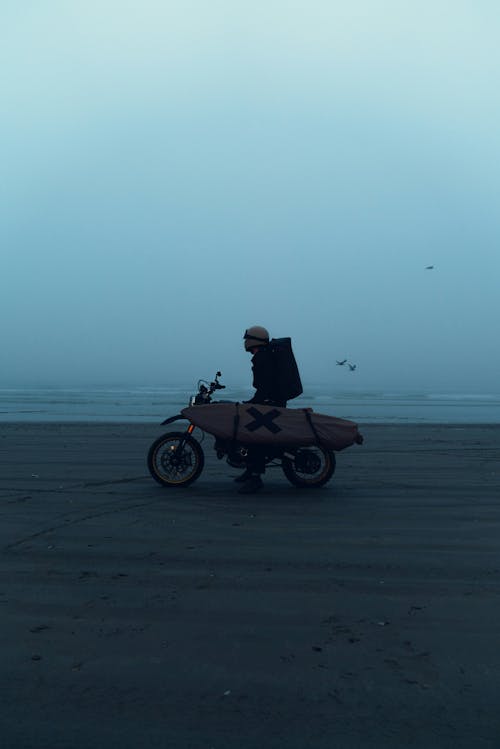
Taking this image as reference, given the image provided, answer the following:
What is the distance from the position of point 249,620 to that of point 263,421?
15.1ft

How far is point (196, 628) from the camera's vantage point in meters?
3.79

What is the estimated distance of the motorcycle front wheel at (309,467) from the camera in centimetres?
885

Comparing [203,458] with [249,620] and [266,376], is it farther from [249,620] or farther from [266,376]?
[249,620]

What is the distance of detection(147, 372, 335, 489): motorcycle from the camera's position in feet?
28.4

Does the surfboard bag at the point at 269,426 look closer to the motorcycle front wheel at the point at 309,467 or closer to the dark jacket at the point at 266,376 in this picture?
the dark jacket at the point at 266,376

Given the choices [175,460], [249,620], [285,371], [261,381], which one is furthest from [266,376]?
[249,620]

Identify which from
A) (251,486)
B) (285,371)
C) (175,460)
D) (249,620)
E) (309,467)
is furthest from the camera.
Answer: (309,467)

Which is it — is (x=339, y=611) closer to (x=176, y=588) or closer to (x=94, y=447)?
(x=176, y=588)

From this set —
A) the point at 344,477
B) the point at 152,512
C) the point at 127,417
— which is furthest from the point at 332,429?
the point at 127,417

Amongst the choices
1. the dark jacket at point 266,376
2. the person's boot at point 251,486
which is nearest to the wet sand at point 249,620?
the person's boot at point 251,486

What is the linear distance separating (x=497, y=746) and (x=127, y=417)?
23151 mm

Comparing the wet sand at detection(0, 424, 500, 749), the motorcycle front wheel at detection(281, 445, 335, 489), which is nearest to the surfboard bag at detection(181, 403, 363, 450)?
the motorcycle front wheel at detection(281, 445, 335, 489)

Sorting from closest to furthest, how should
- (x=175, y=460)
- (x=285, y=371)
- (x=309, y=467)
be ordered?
(x=285, y=371) → (x=175, y=460) → (x=309, y=467)

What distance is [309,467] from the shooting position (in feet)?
29.2
